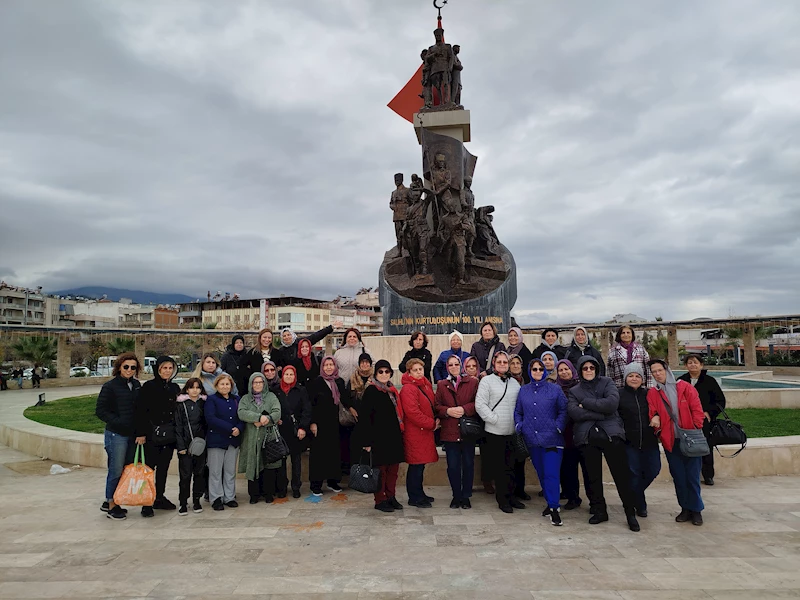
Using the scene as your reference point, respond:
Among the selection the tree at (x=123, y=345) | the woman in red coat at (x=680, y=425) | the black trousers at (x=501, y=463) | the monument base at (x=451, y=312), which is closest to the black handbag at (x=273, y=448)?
the black trousers at (x=501, y=463)

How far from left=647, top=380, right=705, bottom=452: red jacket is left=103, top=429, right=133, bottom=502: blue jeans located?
501 cm

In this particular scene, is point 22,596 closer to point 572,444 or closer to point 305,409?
point 305,409

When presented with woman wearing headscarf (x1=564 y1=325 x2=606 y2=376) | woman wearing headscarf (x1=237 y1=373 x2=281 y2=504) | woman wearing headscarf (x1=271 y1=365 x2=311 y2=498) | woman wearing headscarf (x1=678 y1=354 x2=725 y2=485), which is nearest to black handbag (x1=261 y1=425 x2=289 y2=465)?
woman wearing headscarf (x1=237 y1=373 x2=281 y2=504)

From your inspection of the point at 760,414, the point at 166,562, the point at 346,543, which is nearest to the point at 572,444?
the point at 346,543

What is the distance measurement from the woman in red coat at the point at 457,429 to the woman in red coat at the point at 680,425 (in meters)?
1.67

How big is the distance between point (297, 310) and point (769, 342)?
52.1m

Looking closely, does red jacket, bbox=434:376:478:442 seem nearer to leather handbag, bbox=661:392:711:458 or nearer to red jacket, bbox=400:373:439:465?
red jacket, bbox=400:373:439:465

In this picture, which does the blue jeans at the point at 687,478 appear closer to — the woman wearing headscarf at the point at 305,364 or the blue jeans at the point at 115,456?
the woman wearing headscarf at the point at 305,364

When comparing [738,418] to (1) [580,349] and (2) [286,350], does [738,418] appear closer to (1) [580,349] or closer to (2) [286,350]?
(1) [580,349]

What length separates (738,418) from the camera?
386 inches

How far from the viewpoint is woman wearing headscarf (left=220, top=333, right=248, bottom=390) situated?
6.23m

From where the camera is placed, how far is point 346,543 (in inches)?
165

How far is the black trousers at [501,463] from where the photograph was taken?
4.99 meters

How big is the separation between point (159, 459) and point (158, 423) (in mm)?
371
